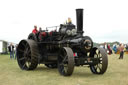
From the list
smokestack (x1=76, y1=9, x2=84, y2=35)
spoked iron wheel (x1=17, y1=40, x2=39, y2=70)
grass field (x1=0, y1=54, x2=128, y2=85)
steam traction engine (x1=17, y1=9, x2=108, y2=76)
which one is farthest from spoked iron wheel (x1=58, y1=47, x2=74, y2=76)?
spoked iron wheel (x1=17, y1=40, x2=39, y2=70)

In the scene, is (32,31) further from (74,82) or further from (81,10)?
(74,82)

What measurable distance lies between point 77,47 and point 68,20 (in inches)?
71.7

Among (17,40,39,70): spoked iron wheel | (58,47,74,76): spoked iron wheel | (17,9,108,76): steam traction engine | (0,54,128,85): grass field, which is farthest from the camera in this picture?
(17,40,39,70): spoked iron wheel

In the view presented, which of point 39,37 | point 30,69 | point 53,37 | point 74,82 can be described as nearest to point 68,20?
point 53,37

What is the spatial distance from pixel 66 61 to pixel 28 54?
2.94 metres

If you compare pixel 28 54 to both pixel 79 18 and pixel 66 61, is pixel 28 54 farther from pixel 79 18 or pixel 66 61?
pixel 79 18

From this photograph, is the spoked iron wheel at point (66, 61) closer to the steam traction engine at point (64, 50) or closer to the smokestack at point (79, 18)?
the steam traction engine at point (64, 50)

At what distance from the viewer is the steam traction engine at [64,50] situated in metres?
8.80

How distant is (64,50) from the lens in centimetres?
901

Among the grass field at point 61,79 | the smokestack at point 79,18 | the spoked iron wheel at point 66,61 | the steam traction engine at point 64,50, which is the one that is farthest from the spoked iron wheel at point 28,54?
the smokestack at point 79,18

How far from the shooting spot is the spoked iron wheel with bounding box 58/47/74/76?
26.9ft

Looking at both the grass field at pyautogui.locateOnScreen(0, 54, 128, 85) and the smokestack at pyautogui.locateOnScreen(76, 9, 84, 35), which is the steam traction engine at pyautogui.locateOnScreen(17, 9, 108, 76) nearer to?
the smokestack at pyautogui.locateOnScreen(76, 9, 84, 35)

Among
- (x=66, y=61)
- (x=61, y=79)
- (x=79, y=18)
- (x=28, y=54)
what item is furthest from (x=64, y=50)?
(x=28, y=54)

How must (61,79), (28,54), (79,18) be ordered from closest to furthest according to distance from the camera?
1. (61,79)
2. (79,18)
3. (28,54)
